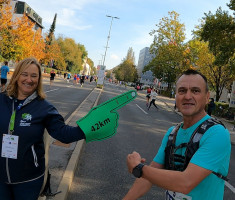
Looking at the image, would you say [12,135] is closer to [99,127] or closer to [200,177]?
[99,127]

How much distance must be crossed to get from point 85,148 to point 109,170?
5.70 ft

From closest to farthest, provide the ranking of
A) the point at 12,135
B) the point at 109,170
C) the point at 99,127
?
the point at 99,127
the point at 12,135
the point at 109,170

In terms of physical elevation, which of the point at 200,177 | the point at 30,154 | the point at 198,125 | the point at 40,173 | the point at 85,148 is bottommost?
the point at 85,148

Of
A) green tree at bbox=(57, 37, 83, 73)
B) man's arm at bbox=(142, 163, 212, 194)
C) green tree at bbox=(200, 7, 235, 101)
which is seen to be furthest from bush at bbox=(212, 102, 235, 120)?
green tree at bbox=(57, 37, 83, 73)

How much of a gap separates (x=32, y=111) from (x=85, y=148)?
4946 millimetres

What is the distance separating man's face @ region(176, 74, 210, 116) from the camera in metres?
1.62

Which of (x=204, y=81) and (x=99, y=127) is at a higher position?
(x=204, y=81)

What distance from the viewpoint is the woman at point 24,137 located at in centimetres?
200

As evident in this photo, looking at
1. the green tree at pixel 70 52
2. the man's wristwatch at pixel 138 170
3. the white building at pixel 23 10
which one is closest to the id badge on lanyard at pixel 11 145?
the man's wristwatch at pixel 138 170

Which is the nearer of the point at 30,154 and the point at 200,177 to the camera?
the point at 200,177

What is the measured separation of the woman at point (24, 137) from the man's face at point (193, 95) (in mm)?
829

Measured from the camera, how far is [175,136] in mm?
1684

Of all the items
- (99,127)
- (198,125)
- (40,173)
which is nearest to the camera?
(198,125)

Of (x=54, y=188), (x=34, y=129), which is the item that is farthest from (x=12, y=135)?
(x=54, y=188)
